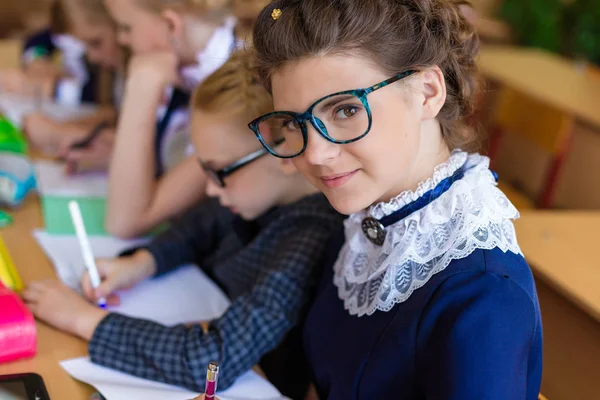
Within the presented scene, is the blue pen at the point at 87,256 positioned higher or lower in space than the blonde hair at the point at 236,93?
lower

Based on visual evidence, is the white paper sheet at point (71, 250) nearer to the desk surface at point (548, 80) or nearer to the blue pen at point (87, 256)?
the blue pen at point (87, 256)

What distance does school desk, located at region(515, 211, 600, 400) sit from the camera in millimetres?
1414

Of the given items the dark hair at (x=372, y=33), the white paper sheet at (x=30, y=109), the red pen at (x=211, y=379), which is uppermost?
the dark hair at (x=372, y=33)

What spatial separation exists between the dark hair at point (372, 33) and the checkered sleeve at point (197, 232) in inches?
26.0

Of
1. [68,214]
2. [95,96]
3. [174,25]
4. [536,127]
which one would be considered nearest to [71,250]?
[68,214]

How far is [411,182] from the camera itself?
999 mm

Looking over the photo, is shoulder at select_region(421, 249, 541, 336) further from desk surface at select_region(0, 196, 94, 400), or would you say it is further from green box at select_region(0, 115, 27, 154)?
green box at select_region(0, 115, 27, 154)

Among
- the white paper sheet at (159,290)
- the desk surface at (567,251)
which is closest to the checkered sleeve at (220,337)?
the white paper sheet at (159,290)

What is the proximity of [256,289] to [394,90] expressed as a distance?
0.47 meters

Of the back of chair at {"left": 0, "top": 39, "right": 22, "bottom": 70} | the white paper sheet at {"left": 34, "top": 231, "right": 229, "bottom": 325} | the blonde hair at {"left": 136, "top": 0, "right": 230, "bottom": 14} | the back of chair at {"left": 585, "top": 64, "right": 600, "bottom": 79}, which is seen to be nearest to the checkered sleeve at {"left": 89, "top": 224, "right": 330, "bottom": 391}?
the white paper sheet at {"left": 34, "top": 231, "right": 229, "bottom": 325}

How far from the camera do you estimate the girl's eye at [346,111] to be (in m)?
0.89

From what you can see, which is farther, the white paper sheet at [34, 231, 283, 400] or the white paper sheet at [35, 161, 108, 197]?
the white paper sheet at [35, 161, 108, 197]

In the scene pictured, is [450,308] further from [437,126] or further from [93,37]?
[93,37]

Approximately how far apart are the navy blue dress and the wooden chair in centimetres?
187
